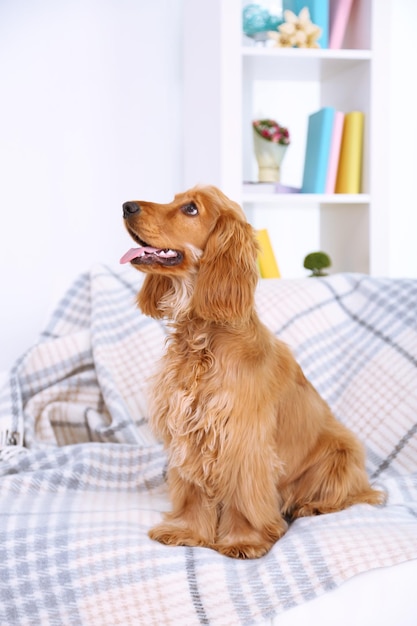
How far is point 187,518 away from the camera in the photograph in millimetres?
1721

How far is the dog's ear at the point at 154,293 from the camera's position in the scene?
1.77 metres

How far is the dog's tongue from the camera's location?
1.55 m

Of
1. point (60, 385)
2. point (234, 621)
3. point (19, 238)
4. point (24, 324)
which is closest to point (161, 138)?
point (19, 238)

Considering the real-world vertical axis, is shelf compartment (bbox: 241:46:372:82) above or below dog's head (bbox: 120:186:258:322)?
above

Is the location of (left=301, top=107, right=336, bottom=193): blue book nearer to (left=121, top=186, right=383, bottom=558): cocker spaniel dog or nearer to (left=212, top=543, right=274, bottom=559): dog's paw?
(left=121, top=186, right=383, bottom=558): cocker spaniel dog

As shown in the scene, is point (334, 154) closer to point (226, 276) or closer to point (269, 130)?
point (269, 130)

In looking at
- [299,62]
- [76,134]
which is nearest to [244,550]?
[299,62]

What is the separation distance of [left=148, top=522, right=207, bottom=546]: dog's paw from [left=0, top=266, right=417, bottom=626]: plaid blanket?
1.4 inches

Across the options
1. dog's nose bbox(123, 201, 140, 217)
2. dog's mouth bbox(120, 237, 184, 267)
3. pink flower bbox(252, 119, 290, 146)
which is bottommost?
dog's mouth bbox(120, 237, 184, 267)

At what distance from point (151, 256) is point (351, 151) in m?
1.78

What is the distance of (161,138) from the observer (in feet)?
11.7

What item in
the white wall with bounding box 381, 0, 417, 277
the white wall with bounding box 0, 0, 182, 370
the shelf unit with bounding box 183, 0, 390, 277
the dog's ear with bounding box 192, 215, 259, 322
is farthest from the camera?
the white wall with bounding box 381, 0, 417, 277

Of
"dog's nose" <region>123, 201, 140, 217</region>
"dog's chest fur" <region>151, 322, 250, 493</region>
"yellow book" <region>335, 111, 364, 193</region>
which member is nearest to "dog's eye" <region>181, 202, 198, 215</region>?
"dog's nose" <region>123, 201, 140, 217</region>

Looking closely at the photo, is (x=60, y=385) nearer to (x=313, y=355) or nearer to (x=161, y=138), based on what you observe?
(x=313, y=355)
